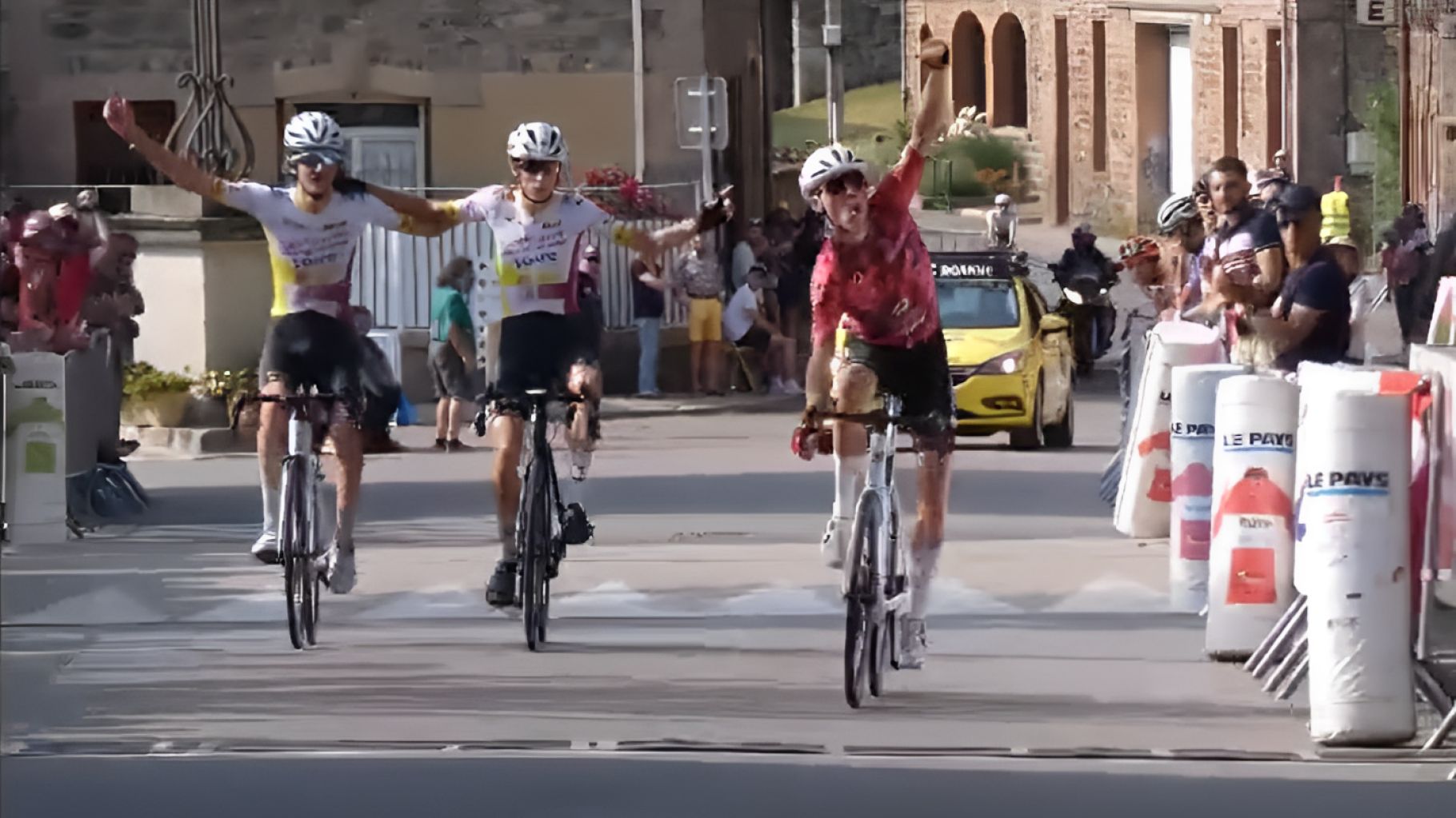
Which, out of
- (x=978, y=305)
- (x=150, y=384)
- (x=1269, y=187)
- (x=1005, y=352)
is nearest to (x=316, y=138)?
(x=1269, y=187)

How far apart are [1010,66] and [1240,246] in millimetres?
47236

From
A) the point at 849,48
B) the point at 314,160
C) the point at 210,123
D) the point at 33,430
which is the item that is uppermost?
the point at 849,48

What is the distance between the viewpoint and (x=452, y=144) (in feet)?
Result: 106

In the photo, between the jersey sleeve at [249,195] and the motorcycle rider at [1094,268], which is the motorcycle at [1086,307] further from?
the jersey sleeve at [249,195]

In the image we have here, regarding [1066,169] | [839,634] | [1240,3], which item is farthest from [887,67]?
[839,634]

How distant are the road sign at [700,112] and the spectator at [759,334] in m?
1.23

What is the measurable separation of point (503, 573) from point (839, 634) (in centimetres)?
127

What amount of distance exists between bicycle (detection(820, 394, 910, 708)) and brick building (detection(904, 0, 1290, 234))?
37.1 metres

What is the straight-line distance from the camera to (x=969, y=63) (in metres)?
62.0

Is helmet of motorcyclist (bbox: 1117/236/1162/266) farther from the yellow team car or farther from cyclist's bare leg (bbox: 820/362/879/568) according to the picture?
the yellow team car

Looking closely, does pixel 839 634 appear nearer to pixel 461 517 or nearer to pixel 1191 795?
pixel 1191 795

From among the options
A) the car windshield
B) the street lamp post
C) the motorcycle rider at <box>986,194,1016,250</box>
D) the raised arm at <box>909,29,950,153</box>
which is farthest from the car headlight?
the motorcycle rider at <box>986,194,1016,250</box>

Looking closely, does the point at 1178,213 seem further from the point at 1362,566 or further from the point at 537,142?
the point at 1362,566

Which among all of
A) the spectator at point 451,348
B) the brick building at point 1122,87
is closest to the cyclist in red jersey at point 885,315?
the spectator at point 451,348
